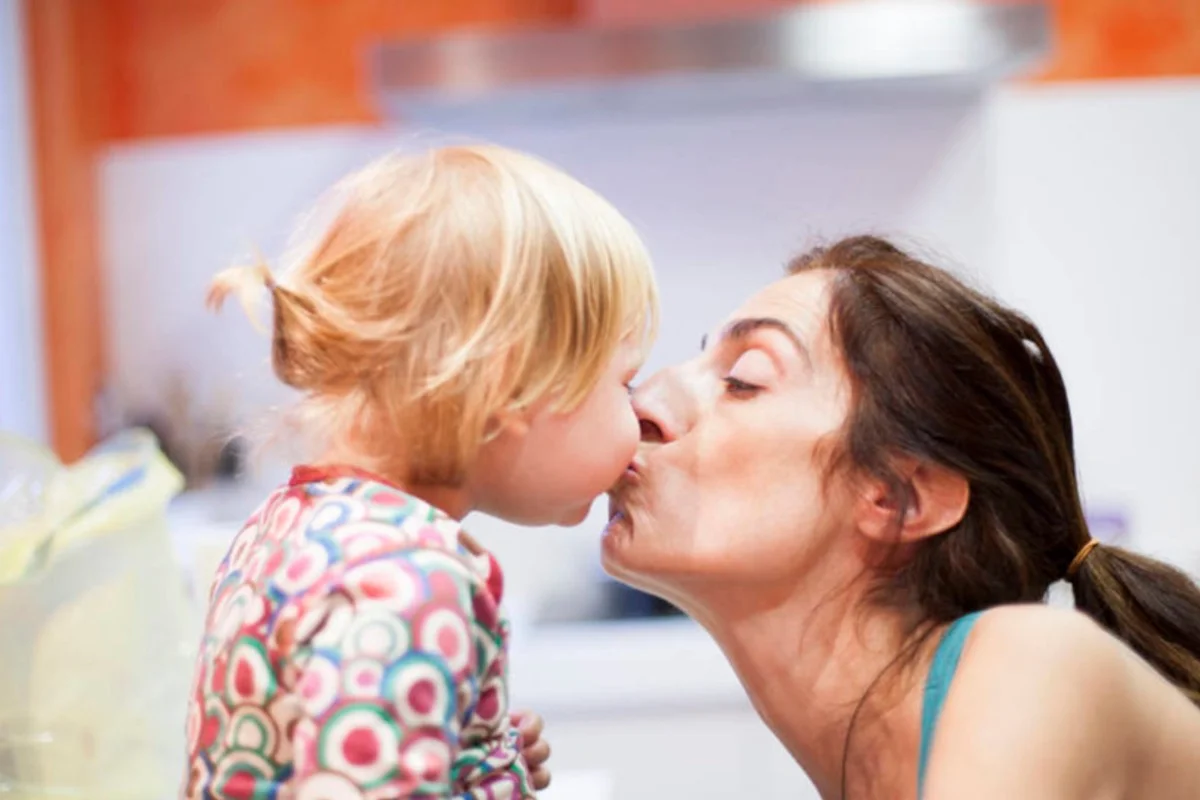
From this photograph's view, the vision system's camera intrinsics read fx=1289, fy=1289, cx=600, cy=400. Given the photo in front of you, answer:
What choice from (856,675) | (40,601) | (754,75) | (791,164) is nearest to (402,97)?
(754,75)

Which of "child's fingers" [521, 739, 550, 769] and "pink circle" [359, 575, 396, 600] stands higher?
"pink circle" [359, 575, 396, 600]

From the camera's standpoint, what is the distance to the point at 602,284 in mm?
900

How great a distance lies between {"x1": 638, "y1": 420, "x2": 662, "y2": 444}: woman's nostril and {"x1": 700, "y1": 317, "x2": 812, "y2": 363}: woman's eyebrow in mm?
100

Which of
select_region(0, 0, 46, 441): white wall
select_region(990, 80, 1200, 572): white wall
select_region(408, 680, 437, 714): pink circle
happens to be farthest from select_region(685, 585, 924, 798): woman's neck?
select_region(0, 0, 46, 441): white wall

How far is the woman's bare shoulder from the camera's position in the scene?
0.87 m

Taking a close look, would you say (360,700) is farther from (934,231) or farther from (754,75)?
(934,231)

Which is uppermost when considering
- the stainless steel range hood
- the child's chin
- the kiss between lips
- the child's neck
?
the stainless steel range hood

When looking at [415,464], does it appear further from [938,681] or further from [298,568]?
[938,681]

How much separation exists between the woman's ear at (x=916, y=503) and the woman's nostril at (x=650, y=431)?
19cm

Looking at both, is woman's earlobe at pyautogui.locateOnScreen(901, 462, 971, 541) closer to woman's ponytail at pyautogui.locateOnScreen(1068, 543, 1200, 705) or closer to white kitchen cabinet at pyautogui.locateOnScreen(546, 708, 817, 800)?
woman's ponytail at pyautogui.locateOnScreen(1068, 543, 1200, 705)

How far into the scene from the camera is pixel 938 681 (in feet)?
3.28

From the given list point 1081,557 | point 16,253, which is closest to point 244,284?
point 1081,557

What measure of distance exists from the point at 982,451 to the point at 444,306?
0.49 meters

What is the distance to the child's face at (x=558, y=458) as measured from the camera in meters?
0.91
